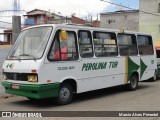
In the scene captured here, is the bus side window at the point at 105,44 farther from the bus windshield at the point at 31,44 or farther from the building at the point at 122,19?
the building at the point at 122,19

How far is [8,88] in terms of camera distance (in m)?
10.6

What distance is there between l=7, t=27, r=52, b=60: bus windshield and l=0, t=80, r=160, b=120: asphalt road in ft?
5.09

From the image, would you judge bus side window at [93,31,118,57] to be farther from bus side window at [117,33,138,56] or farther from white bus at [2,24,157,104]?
bus side window at [117,33,138,56]

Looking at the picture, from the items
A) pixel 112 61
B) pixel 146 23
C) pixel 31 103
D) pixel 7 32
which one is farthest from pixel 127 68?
pixel 7 32

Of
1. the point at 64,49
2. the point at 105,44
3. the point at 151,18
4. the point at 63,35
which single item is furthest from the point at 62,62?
the point at 151,18

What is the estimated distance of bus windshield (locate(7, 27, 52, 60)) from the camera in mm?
10016

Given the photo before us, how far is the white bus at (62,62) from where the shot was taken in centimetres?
982

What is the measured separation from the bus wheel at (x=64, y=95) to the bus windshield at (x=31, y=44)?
53.2 inches

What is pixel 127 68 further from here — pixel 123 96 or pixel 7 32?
pixel 7 32

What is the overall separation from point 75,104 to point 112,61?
2795 millimetres

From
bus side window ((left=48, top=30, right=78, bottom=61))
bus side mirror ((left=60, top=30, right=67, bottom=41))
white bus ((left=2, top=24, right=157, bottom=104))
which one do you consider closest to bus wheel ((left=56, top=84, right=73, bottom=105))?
white bus ((left=2, top=24, right=157, bottom=104))

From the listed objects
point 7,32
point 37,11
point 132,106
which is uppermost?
point 37,11

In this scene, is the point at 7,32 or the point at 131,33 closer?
the point at 131,33

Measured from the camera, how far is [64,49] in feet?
34.2
